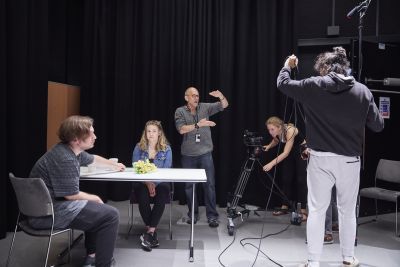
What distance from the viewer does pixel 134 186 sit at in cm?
374

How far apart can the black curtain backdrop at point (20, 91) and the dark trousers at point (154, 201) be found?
1307mm

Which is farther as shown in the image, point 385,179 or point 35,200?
point 385,179

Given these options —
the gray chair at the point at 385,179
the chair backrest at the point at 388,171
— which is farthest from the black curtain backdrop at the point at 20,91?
the chair backrest at the point at 388,171

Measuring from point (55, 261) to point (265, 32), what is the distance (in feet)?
12.0

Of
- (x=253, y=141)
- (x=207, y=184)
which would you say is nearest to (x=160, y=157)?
(x=207, y=184)

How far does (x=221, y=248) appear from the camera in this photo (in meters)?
3.51

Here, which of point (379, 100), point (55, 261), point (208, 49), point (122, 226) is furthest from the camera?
point (208, 49)

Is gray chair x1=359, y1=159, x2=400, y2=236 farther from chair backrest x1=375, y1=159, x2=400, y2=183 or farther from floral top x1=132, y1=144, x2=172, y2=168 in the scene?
floral top x1=132, y1=144, x2=172, y2=168

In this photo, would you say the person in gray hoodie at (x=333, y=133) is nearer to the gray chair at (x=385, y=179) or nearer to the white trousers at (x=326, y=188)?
the white trousers at (x=326, y=188)

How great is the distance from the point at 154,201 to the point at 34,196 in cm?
135

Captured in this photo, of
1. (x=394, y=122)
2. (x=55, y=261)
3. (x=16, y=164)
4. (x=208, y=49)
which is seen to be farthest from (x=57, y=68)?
(x=394, y=122)

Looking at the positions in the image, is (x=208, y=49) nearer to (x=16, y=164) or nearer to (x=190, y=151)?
(x=190, y=151)

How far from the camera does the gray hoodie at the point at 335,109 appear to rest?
8.63 ft

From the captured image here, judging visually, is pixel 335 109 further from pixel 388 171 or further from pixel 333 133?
pixel 388 171
